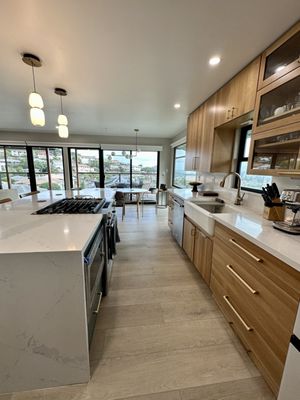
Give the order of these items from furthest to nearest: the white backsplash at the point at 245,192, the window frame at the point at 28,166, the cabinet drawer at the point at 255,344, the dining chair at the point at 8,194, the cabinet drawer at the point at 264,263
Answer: the window frame at the point at 28,166 → the dining chair at the point at 8,194 → the white backsplash at the point at 245,192 → the cabinet drawer at the point at 255,344 → the cabinet drawer at the point at 264,263

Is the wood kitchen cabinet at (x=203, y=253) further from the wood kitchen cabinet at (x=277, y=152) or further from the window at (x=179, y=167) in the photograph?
the window at (x=179, y=167)

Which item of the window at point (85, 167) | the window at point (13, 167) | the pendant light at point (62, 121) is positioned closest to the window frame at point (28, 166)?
the window at point (13, 167)

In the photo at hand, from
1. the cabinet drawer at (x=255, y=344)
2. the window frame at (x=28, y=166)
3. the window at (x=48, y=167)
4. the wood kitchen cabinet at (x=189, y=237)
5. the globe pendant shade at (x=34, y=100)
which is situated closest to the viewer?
the cabinet drawer at (x=255, y=344)

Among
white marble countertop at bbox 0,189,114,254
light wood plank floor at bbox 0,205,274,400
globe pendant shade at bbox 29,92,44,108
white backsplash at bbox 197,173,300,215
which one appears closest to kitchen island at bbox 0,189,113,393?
white marble countertop at bbox 0,189,114,254

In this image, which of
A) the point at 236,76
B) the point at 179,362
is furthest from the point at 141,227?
the point at 236,76

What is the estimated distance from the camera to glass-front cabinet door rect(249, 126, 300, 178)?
4.41 feet

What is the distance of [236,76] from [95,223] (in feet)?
7.21

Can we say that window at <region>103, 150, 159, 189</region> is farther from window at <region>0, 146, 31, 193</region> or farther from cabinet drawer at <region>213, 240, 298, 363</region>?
cabinet drawer at <region>213, 240, 298, 363</region>

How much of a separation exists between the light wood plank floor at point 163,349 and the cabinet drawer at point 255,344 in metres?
0.12

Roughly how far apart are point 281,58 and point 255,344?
2189mm

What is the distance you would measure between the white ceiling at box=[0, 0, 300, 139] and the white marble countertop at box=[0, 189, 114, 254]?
1496mm

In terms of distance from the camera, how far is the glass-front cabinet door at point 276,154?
1.34m

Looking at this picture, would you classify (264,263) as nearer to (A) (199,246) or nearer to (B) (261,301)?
(B) (261,301)

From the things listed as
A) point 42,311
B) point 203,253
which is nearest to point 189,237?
point 203,253
